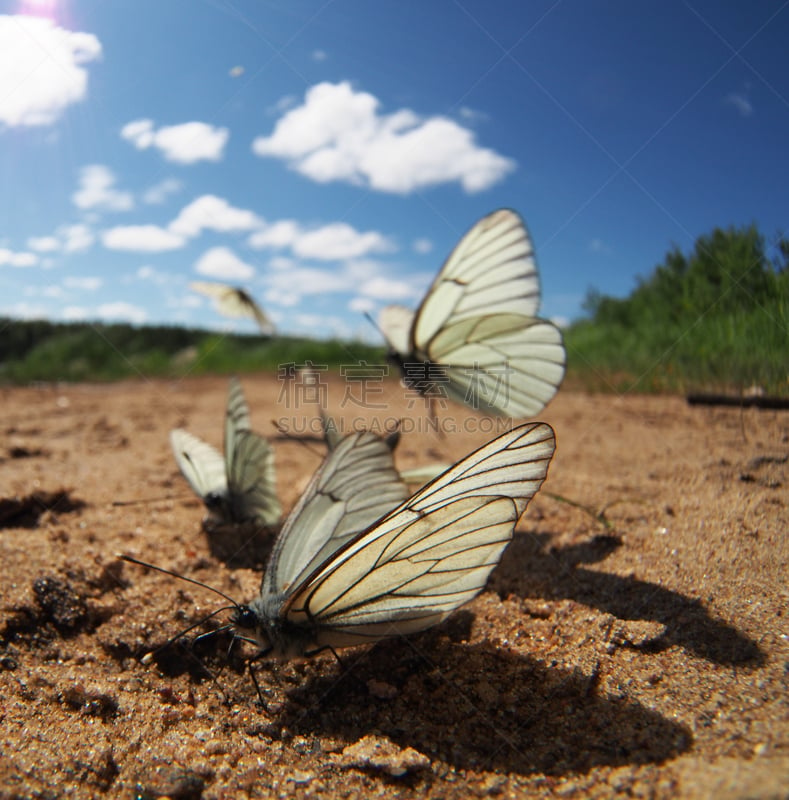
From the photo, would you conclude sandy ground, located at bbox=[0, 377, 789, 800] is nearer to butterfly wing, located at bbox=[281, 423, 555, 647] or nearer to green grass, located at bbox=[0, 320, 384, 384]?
butterfly wing, located at bbox=[281, 423, 555, 647]

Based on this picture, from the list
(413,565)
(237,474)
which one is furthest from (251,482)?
(413,565)

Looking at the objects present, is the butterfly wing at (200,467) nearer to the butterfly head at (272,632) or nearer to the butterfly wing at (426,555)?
the butterfly head at (272,632)

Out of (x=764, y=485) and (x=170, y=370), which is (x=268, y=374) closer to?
Result: (x=170, y=370)

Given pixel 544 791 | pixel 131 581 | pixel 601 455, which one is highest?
pixel 601 455

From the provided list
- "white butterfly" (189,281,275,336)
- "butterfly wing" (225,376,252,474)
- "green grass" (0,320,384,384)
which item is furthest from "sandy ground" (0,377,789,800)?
"green grass" (0,320,384,384)

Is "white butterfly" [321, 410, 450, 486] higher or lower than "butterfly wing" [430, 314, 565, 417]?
lower

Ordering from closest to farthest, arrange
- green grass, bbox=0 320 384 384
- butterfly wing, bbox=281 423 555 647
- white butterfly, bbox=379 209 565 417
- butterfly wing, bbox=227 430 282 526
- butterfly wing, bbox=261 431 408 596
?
butterfly wing, bbox=281 423 555 647, butterfly wing, bbox=261 431 408 596, butterfly wing, bbox=227 430 282 526, white butterfly, bbox=379 209 565 417, green grass, bbox=0 320 384 384

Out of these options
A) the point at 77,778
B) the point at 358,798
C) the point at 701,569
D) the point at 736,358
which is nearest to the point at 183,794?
the point at 77,778
